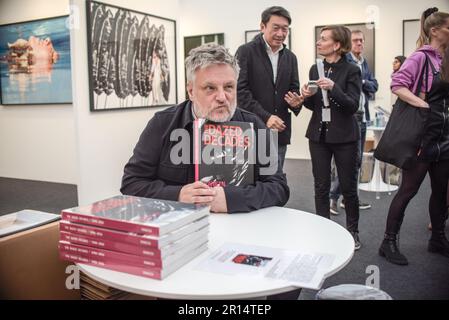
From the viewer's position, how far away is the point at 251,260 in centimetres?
112

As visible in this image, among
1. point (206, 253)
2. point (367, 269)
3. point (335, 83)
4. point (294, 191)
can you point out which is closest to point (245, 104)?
point (335, 83)

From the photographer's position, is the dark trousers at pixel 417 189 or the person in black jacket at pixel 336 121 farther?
the person in black jacket at pixel 336 121

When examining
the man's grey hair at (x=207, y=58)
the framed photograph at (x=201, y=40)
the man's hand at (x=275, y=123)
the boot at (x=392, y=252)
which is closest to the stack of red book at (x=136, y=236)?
the man's grey hair at (x=207, y=58)

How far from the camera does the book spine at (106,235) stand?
99cm

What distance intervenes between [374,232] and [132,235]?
9.55ft

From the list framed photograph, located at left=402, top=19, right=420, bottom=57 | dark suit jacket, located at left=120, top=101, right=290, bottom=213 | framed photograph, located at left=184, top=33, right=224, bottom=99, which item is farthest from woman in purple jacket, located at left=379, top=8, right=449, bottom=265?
framed photograph, located at left=184, top=33, right=224, bottom=99

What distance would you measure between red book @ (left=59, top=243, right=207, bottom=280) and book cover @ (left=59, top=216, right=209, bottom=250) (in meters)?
0.05

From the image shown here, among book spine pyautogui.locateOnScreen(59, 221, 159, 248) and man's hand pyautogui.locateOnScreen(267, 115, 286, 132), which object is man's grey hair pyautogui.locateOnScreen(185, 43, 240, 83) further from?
man's hand pyautogui.locateOnScreen(267, 115, 286, 132)

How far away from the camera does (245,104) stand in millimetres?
3018

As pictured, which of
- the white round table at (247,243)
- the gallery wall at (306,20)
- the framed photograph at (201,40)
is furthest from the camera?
the framed photograph at (201,40)

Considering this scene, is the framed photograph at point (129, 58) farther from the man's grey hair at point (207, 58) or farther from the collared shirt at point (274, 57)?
the man's grey hair at point (207, 58)

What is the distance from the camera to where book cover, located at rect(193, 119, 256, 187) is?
1.49 meters
